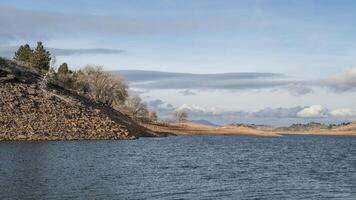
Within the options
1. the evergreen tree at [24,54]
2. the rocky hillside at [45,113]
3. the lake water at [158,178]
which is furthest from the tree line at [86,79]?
the lake water at [158,178]

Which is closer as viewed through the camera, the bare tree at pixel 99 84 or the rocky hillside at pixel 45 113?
the rocky hillside at pixel 45 113

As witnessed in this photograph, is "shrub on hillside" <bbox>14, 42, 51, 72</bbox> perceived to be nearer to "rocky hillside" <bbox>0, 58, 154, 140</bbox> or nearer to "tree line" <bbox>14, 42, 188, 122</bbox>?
"tree line" <bbox>14, 42, 188, 122</bbox>

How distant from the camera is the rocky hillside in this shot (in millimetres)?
94250

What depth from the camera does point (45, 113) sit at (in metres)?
102

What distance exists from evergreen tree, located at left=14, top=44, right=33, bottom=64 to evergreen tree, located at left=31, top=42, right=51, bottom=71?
2.50 metres

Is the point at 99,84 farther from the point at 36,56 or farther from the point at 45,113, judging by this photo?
the point at 45,113

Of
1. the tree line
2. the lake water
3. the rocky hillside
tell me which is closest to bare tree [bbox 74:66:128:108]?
the tree line

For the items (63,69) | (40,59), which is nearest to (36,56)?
(40,59)

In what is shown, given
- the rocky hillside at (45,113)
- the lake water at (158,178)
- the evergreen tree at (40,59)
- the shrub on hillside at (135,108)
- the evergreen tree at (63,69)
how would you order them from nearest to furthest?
the lake water at (158,178)
the rocky hillside at (45,113)
the evergreen tree at (40,59)
the evergreen tree at (63,69)
the shrub on hillside at (135,108)

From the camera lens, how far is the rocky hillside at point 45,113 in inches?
3711

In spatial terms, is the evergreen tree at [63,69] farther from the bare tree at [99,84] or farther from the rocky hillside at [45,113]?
the rocky hillside at [45,113]

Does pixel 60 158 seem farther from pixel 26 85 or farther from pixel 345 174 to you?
pixel 26 85

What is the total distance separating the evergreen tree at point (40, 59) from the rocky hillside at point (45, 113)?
2577 cm

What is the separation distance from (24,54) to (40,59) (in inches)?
298
